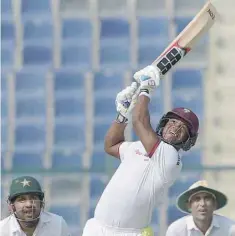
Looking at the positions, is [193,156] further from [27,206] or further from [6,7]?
[27,206]

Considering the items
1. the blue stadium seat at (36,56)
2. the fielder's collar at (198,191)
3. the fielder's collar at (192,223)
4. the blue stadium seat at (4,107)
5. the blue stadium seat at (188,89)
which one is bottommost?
the fielder's collar at (192,223)

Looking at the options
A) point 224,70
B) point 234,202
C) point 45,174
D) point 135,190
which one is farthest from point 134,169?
point 224,70

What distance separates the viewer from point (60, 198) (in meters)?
7.80

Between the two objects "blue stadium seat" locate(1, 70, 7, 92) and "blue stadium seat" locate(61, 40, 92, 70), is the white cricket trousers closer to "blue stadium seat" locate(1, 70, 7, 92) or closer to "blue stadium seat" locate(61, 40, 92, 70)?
"blue stadium seat" locate(1, 70, 7, 92)

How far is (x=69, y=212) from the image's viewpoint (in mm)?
7676

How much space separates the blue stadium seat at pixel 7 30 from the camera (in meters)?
8.34

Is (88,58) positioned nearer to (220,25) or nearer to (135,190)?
(220,25)

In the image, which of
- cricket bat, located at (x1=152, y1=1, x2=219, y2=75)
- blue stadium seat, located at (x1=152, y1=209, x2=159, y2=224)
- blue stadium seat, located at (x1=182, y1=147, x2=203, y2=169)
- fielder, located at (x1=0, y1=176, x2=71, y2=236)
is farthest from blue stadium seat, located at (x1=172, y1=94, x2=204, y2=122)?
cricket bat, located at (x1=152, y1=1, x2=219, y2=75)

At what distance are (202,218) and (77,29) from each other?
10.2 ft

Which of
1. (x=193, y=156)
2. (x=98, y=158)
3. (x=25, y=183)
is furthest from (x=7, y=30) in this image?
(x=25, y=183)

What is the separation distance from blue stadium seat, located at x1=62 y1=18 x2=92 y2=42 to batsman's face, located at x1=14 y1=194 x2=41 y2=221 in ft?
11.6

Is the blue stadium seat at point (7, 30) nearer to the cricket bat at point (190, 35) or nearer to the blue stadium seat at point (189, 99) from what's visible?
the blue stadium seat at point (189, 99)

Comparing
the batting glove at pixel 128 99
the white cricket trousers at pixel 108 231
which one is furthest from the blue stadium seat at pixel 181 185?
the white cricket trousers at pixel 108 231

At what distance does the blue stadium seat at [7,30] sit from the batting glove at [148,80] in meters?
3.82
